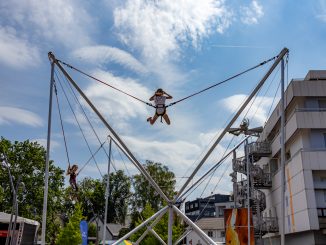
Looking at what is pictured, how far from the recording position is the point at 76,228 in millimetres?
49844

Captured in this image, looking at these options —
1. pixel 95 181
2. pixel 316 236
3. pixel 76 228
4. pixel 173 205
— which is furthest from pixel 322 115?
pixel 95 181

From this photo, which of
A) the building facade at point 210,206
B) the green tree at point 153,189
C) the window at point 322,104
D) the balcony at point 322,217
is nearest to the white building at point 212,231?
the green tree at point 153,189

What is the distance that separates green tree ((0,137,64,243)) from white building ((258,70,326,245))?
3128 cm

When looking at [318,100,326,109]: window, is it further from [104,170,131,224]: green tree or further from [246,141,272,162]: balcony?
[104,170,131,224]: green tree

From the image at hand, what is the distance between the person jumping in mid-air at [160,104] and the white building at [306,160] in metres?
17.7

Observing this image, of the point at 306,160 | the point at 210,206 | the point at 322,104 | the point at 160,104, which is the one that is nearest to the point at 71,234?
the point at 306,160

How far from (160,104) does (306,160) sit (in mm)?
18258

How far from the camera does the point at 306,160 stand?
3034 centimetres

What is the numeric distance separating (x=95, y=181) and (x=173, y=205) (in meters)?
75.2

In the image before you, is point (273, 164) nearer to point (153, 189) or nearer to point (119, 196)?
point (153, 189)

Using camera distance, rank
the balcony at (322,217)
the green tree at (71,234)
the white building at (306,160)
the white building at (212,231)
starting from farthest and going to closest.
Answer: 1. the white building at (212,231)
2. the green tree at (71,234)
3. the white building at (306,160)
4. the balcony at (322,217)

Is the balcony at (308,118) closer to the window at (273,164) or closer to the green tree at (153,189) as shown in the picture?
the window at (273,164)

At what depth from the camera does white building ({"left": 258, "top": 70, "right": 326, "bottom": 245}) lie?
1163 inches

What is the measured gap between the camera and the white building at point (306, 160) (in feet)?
96.9
